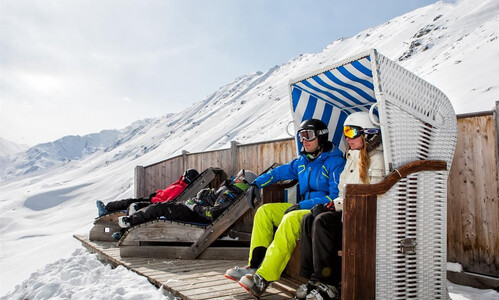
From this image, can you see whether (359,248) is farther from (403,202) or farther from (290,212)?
(290,212)

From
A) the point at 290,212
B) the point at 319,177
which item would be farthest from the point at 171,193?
the point at 290,212

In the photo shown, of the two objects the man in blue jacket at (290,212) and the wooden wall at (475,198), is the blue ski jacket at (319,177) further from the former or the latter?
the wooden wall at (475,198)

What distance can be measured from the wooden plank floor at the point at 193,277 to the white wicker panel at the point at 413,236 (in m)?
0.86

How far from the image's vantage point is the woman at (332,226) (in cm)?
263

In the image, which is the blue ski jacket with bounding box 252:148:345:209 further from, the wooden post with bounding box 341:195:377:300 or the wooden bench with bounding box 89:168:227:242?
the wooden bench with bounding box 89:168:227:242

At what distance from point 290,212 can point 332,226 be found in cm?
53

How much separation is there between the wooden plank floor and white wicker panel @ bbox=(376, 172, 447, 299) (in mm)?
863

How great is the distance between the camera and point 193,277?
386 centimetres

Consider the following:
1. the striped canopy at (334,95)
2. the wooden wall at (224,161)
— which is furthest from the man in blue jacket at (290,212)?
the wooden wall at (224,161)

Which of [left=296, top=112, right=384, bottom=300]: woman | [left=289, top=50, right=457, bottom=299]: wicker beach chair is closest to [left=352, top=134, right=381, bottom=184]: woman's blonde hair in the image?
[left=296, top=112, right=384, bottom=300]: woman

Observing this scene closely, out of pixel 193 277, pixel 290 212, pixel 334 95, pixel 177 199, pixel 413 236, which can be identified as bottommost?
pixel 193 277

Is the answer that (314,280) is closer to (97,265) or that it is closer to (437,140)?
(437,140)

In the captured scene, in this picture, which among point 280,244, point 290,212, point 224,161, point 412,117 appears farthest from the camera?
point 224,161

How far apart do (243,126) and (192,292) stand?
44215mm
